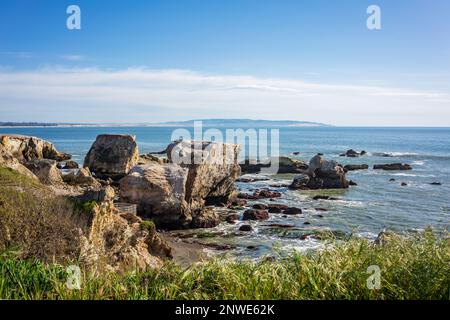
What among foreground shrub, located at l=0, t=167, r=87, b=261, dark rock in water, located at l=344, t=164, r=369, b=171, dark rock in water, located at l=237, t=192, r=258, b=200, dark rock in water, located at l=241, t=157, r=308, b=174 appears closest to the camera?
foreground shrub, located at l=0, t=167, r=87, b=261

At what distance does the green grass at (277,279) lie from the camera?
6.25 metres

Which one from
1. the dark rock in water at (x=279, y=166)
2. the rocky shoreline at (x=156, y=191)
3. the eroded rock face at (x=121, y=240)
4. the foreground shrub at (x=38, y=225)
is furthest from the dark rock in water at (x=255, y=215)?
the dark rock in water at (x=279, y=166)

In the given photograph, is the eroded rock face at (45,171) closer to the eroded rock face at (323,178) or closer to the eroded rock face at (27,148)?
the eroded rock face at (27,148)

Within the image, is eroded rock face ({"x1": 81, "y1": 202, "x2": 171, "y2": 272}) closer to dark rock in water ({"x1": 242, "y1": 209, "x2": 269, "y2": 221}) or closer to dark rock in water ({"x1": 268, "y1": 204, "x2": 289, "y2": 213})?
dark rock in water ({"x1": 242, "y1": 209, "x2": 269, "y2": 221})

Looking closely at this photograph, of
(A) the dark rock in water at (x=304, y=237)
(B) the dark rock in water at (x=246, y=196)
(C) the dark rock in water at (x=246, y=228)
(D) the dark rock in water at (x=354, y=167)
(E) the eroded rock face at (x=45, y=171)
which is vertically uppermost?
(E) the eroded rock face at (x=45, y=171)

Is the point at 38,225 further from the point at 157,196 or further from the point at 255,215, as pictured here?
the point at 255,215

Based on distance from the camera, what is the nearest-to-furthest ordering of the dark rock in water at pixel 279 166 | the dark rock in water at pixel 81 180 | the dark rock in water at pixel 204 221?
1. the dark rock in water at pixel 204 221
2. the dark rock in water at pixel 81 180
3. the dark rock in water at pixel 279 166

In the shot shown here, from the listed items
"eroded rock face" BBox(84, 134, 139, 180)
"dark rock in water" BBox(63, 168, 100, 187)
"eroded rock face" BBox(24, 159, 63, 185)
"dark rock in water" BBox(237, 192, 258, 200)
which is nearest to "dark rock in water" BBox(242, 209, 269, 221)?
"dark rock in water" BBox(237, 192, 258, 200)

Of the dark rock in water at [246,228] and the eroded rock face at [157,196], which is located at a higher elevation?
the eroded rock face at [157,196]

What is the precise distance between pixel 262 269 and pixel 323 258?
104 centimetres

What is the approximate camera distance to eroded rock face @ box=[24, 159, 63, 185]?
34219mm

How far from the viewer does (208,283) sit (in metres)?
6.98

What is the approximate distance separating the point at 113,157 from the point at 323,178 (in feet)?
75.5

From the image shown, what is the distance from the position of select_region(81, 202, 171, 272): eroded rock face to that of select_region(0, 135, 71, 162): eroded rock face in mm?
40145
